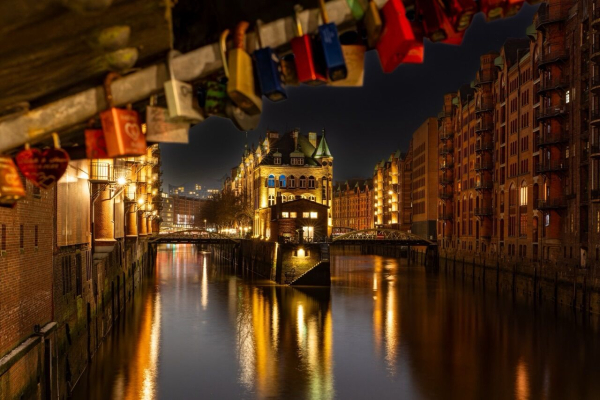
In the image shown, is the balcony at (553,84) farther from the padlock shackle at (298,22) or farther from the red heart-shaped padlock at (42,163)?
the red heart-shaped padlock at (42,163)

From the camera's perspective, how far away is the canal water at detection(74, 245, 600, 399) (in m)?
28.7

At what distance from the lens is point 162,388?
28750 mm

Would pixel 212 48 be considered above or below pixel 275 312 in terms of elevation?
above

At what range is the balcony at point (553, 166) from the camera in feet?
175

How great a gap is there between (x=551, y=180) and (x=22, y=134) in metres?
53.0

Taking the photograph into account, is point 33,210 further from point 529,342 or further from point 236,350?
point 529,342

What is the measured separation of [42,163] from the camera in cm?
739

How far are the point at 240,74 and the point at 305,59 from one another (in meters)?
0.63

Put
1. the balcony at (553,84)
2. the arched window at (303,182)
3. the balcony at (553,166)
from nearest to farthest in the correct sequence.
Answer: the balcony at (553,84) < the balcony at (553,166) < the arched window at (303,182)

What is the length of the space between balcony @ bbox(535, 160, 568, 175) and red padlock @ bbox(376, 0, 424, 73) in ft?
166

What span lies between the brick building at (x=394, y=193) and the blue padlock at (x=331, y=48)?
119 meters

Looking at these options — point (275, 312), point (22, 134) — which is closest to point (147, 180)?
point (275, 312)

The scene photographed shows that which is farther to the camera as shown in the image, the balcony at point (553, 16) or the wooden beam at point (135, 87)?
the balcony at point (553, 16)

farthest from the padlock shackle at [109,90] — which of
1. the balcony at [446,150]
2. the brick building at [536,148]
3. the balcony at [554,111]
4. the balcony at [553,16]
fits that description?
the balcony at [446,150]
